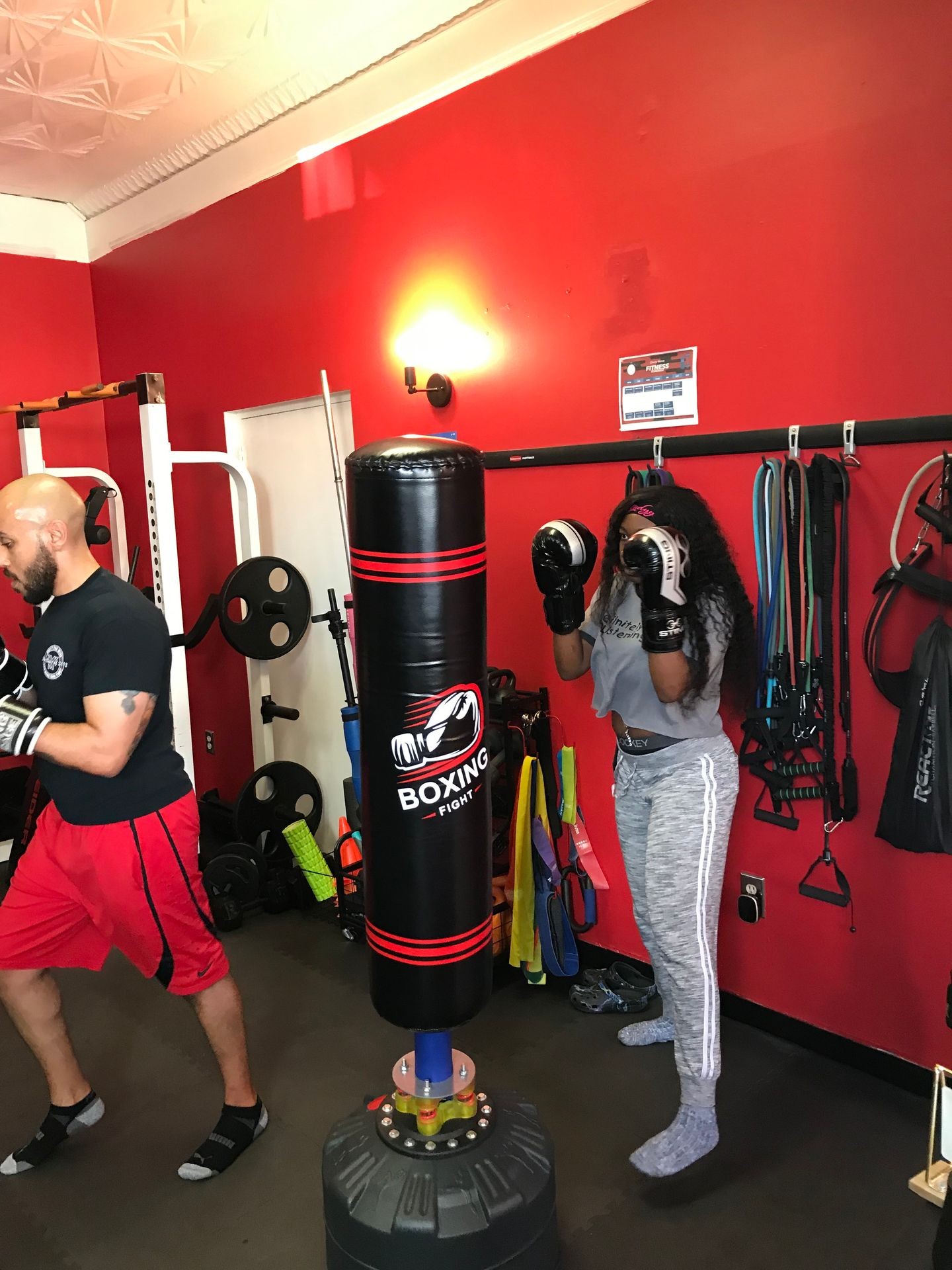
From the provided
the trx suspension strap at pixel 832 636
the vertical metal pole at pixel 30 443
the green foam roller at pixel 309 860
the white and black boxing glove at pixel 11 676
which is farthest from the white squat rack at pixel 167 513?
the trx suspension strap at pixel 832 636

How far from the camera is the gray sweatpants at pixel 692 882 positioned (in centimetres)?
218

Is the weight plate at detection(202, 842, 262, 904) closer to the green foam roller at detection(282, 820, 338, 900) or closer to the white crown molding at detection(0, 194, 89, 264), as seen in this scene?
the green foam roller at detection(282, 820, 338, 900)

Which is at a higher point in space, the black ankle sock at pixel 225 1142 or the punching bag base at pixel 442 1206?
the punching bag base at pixel 442 1206

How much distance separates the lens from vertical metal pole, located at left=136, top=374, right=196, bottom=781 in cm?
370

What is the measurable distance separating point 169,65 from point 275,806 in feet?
9.21

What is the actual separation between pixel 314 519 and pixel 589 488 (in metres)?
1.60

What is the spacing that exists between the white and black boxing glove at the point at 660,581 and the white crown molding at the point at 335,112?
158 cm

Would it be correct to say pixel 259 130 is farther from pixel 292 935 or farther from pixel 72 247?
pixel 292 935

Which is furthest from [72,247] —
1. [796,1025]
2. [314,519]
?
[796,1025]

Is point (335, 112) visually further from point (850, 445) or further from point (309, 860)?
point (309, 860)

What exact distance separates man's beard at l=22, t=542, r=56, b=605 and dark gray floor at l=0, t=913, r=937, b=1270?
1.39 meters

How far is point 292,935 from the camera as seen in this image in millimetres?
3586

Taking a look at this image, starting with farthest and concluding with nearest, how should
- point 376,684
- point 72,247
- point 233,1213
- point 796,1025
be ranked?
point 72,247 < point 796,1025 < point 233,1213 < point 376,684

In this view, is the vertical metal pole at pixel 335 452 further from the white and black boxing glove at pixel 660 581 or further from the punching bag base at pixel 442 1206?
the punching bag base at pixel 442 1206
